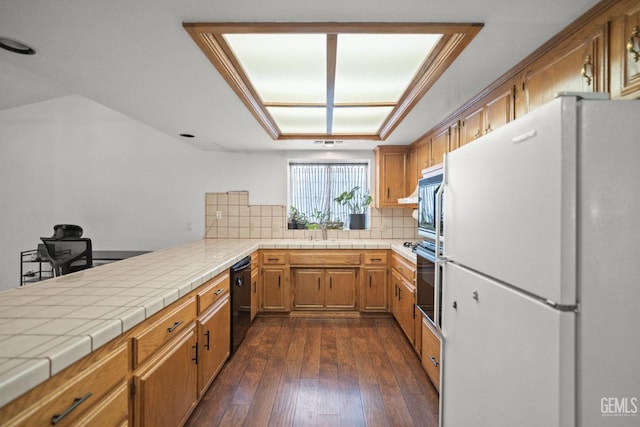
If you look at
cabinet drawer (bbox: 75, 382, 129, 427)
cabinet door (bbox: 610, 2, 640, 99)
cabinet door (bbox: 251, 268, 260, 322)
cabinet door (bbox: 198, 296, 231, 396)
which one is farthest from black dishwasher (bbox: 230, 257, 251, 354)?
cabinet door (bbox: 610, 2, 640, 99)

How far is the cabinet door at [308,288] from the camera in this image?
11.9 feet

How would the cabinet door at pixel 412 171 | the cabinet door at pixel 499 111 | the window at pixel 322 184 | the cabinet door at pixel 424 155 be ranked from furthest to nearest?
the window at pixel 322 184, the cabinet door at pixel 412 171, the cabinet door at pixel 424 155, the cabinet door at pixel 499 111

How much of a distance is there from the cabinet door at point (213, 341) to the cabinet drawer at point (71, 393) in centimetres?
81

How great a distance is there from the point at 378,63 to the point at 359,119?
3.59 ft

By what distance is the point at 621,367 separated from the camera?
0.82 m


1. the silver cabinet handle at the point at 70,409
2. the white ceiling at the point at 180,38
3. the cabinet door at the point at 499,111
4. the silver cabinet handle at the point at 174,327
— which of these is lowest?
the silver cabinet handle at the point at 174,327

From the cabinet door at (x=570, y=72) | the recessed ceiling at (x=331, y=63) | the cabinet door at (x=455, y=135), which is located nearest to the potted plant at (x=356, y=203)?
the recessed ceiling at (x=331, y=63)

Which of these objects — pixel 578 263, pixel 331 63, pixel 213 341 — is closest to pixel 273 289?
pixel 213 341

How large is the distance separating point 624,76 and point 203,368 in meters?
2.58

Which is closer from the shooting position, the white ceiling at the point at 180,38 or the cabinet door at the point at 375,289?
the white ceiling at the point at 180,38

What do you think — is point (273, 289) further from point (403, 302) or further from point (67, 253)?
point (67, 253)

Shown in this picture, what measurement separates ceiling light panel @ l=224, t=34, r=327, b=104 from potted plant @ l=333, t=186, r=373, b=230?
1839mm

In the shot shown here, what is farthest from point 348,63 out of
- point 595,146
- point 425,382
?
point 425,382

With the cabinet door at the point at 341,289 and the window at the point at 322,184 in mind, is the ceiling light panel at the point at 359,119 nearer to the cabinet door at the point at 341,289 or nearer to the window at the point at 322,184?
the window at the point at 322,184
